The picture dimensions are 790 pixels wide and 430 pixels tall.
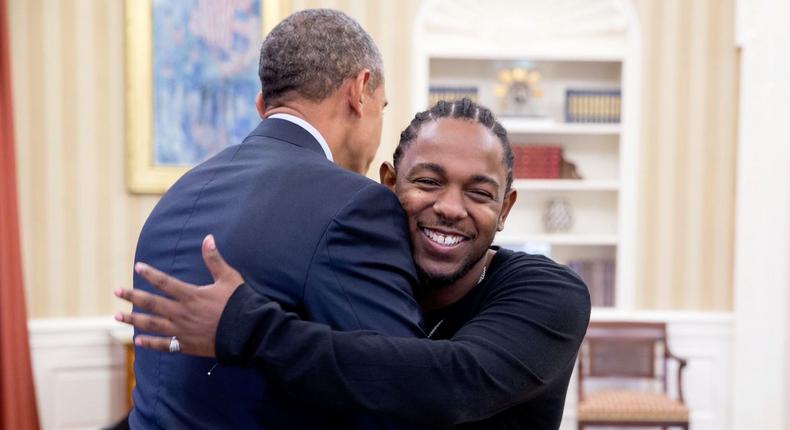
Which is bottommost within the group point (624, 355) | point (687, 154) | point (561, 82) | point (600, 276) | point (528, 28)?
point (624, 355)

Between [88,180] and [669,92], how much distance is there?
3.56 meters

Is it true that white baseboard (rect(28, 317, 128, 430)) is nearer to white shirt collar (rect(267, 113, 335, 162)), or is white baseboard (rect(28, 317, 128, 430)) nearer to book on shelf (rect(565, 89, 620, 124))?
book on shelf (rect(565, 89, 620, 124))

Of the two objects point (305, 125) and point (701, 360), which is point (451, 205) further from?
point (701, 360)

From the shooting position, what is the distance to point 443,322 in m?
1.72

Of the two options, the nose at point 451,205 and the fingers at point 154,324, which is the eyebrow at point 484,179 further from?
the fingers at point 154,324

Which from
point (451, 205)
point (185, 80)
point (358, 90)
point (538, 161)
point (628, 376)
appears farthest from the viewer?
point (538, 161)

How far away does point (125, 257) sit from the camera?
5.12m

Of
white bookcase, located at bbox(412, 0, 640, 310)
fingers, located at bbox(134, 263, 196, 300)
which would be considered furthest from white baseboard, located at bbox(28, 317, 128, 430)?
fingers, located at bbox(134, 263, 196, 300)

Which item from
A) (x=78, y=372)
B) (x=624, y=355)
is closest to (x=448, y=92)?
(x=624, y=355)

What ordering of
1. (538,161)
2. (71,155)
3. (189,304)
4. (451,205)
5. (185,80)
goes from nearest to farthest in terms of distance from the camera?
(189,304) → (451,205) → (71,155) → (185,80) → (538,161)

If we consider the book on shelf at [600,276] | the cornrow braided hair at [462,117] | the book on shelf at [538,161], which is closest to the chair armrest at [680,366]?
the book on shelf at [600,276]

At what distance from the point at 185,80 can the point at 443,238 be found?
3.86m

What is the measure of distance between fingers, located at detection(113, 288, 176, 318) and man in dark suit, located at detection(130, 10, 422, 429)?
10 cm

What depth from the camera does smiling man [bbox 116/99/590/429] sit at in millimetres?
1268
